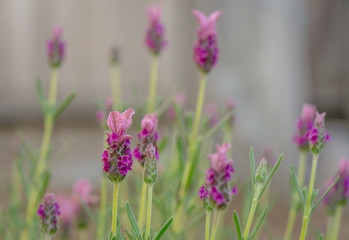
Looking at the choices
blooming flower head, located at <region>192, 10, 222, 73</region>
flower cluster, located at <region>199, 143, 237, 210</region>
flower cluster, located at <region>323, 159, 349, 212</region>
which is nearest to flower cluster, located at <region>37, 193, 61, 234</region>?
flower cluster, located at <region>199, 143, 237, 210</region>

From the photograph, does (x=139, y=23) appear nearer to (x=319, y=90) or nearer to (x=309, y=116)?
(x=319, y=90)

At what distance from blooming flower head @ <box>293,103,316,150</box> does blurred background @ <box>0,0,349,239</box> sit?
2323mm

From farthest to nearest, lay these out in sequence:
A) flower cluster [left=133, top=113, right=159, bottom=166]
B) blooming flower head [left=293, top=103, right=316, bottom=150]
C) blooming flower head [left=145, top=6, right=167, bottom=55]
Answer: blooming flower head [left=145, top=6, right=167, bottom=55] < blooming flower head [left=293, top=103, right=316, bottom=150] < flower cluster [left=133, top=113, right=159, bottom=166]

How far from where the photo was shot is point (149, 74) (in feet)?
14.1

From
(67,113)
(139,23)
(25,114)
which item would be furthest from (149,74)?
(25,114)

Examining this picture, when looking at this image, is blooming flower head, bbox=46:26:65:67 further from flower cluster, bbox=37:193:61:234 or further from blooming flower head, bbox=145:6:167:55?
flower cluster, bbox=37:193:61:234

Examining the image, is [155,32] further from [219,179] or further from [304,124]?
[219,179]

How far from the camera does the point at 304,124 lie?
1189 millimetres

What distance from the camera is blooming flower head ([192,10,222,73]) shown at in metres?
1.19

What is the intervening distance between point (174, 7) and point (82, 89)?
36.8 inches

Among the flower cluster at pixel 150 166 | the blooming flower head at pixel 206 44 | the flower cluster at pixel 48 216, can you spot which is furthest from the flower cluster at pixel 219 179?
the blooming flower head at pixel 206 44

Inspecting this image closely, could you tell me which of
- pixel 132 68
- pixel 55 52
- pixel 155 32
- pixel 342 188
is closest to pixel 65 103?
Answer: pixel 55 52

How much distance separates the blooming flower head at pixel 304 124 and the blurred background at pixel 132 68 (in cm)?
232

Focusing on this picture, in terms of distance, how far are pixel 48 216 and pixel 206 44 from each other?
49 centimetres
